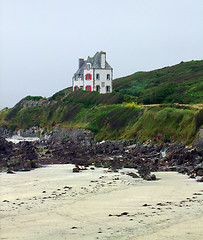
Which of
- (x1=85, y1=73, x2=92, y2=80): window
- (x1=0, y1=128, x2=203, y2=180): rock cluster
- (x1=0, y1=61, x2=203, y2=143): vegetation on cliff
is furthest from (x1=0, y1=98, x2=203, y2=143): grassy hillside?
(x1=85, y1=73, x2=92, y2=80): window

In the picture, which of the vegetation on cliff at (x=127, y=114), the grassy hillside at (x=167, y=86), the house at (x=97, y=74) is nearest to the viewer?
the vegetation on cliff at (x=127, y=114)

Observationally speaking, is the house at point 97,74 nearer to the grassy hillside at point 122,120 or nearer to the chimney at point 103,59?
the chimney at point 103,59

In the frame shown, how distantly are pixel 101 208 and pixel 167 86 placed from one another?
54.1m

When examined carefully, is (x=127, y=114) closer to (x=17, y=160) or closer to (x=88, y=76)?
(x=17, y=160)

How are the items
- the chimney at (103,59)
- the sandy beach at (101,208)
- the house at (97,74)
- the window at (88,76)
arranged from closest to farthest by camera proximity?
the sandy beach at (101,208) < the house at (97,74) < the chimney at (103,59) < the window at (88,76)

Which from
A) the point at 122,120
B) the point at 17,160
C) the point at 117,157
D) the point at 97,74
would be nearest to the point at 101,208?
the point at 117,157

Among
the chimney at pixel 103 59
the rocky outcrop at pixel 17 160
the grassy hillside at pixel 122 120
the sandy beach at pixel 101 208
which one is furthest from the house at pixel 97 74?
the sandy beach at pixel 101 208

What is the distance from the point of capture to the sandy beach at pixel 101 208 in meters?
12.7

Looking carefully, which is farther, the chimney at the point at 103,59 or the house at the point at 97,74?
the chimney at the point at 103,59

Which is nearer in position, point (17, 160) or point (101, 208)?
point (101, 208)

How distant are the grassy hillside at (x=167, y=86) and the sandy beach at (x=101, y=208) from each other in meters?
37.7

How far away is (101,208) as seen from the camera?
16000 mm

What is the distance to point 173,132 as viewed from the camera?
39906mm

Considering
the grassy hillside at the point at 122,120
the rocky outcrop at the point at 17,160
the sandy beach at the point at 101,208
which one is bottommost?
the sandy beach at the point at 101,208
